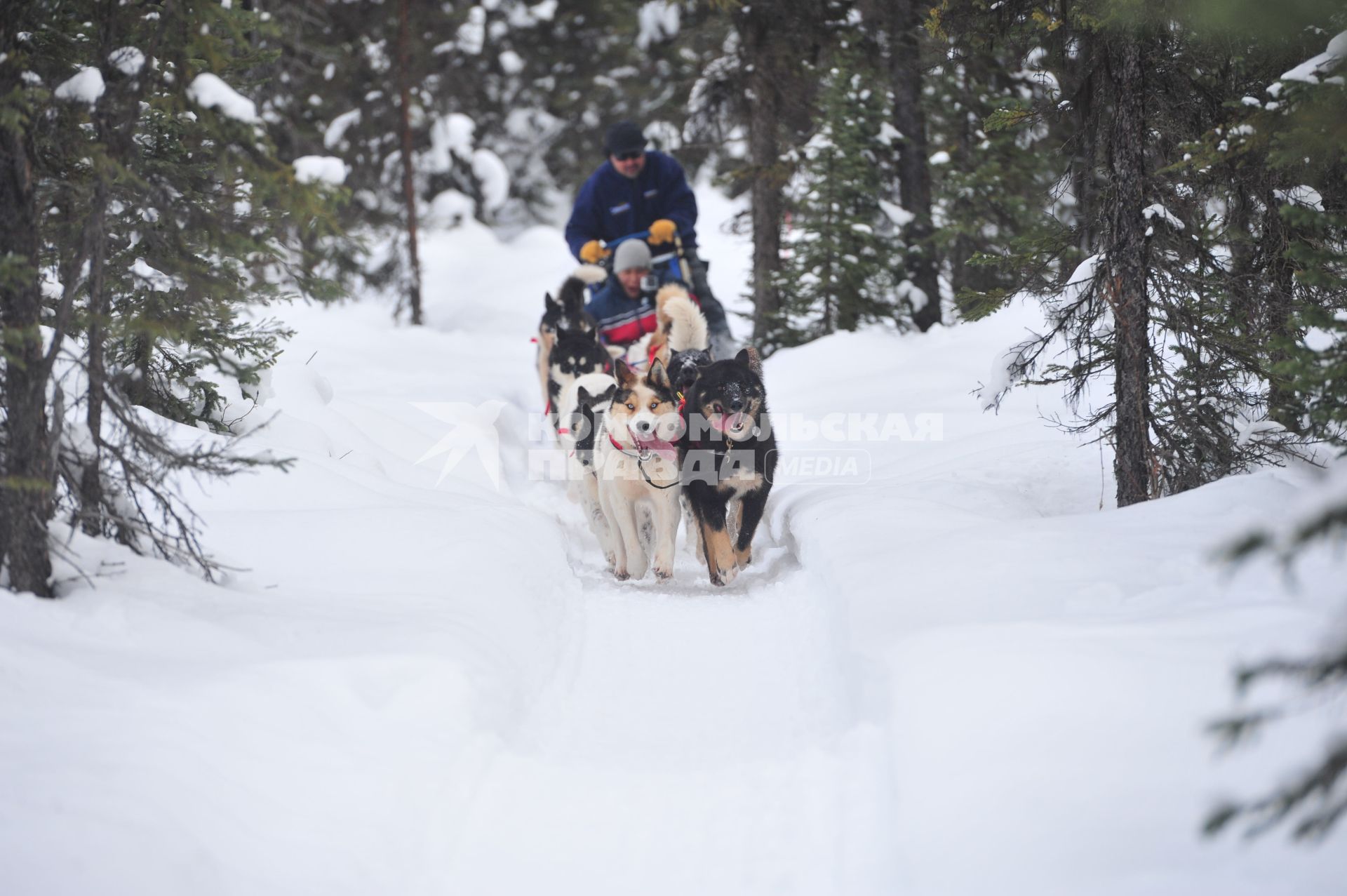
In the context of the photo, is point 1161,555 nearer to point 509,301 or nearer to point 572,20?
point 509,301

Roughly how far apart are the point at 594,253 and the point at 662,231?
67 cm

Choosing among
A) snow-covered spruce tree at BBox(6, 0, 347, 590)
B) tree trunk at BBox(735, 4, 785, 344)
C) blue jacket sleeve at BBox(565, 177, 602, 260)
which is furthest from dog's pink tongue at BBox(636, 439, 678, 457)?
tree trunk at BBox(735, 4, 785, 344)

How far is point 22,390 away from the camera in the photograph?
341cm

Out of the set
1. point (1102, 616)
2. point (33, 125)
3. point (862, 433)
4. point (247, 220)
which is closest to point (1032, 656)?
point (1102, 616)

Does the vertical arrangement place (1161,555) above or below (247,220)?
below

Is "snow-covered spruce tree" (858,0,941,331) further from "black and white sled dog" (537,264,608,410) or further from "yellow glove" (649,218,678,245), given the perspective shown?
"black and white sled dog" (537,264,608,410)

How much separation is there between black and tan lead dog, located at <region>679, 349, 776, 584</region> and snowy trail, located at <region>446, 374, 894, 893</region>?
83cm

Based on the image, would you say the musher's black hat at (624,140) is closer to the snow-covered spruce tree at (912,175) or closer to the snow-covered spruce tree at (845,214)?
the snow-covered spruce tree at (845,214)

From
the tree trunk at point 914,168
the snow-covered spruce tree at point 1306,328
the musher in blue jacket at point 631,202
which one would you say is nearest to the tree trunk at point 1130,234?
the snow-covered spruce tree at point 1306,328

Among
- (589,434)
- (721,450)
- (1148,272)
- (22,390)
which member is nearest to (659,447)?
(721,450)

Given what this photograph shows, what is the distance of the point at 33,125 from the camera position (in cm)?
347

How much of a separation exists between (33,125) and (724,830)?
3.29 metres

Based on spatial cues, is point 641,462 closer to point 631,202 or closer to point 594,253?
point 594,253

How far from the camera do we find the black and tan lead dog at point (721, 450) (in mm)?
5566
